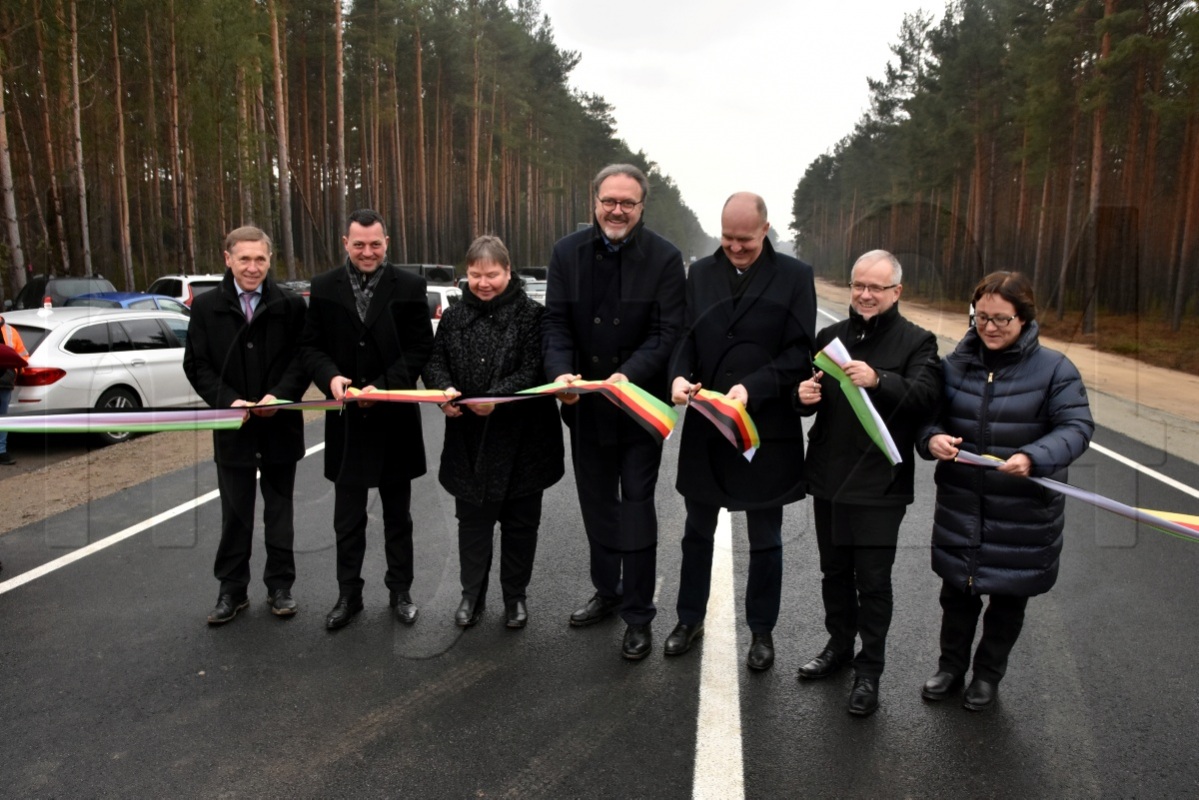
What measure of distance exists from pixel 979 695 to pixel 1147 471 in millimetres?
6978

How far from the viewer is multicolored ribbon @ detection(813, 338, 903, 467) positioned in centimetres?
370

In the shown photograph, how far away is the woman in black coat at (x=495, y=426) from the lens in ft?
15.1

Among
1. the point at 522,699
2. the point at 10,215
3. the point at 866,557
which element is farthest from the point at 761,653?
the point at 10,215

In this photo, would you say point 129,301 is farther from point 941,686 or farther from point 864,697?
point 941,686

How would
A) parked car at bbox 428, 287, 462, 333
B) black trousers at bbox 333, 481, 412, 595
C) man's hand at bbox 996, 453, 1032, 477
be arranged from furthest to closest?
parked car at bbox 428, 287, 462, 333 < black trousers at bbox 333, 481, 412, 595 < man's hand at bbox 996, 453, 1032, 477

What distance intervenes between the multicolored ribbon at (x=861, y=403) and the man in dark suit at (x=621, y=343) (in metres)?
0.93

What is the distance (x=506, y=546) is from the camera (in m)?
4.82

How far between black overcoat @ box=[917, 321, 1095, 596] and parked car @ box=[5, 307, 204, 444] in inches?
365

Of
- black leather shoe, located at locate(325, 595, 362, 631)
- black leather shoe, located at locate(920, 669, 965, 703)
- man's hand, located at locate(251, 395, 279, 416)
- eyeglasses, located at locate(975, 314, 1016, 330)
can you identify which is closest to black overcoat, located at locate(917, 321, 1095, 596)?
eyeglasses, located at locate(975, 314, 1016, 330)

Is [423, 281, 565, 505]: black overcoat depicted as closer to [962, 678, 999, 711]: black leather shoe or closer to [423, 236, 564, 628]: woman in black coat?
[423, 236, 564, 628]: woman in black coat

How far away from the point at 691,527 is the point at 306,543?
328 cm

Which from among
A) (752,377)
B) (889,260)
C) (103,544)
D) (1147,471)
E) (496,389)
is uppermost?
(889,260)

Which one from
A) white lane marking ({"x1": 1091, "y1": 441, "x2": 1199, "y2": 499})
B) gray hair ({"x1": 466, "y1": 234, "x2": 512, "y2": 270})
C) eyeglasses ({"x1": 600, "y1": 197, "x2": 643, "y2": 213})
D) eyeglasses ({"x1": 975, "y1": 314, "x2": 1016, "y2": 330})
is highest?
eyeglasses ({"x1": 600, "y1": 197, "x2": 643, "y2": 213})

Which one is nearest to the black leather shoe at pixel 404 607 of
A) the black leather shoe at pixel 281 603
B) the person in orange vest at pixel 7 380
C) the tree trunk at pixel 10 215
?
the black leather shoe at pixel 281 603
